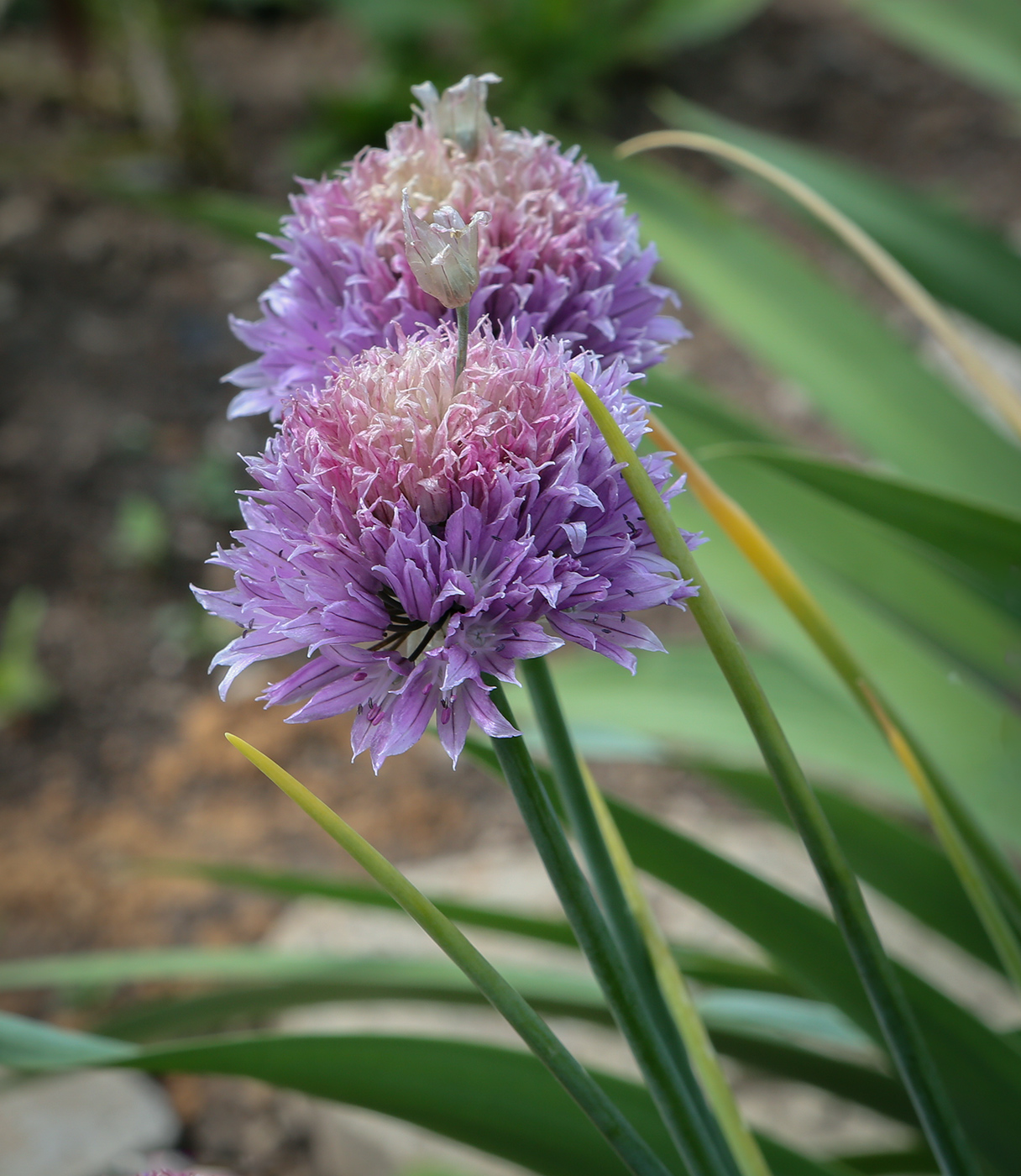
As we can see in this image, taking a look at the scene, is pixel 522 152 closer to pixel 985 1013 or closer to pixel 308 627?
pixel 308 627

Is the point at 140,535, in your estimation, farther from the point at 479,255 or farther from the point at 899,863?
the point at 479,255

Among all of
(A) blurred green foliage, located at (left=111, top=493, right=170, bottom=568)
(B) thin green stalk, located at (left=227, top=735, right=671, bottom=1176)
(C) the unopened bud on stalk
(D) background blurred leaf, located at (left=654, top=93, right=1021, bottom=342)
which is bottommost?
(B) thin green stalk, located at (left=227, top=735, right=671, bottom=1176)

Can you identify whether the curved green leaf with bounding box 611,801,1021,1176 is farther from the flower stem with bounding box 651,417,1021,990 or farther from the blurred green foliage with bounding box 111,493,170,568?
the blurred green foliage with bounding box 111,493,170,568

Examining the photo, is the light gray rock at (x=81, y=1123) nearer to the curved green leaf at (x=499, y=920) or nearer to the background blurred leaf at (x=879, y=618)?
the curved green leaf at (x=499, y=920)

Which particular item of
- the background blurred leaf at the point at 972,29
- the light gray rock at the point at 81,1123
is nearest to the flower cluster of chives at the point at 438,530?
the light gray rock at the point at 81,1123

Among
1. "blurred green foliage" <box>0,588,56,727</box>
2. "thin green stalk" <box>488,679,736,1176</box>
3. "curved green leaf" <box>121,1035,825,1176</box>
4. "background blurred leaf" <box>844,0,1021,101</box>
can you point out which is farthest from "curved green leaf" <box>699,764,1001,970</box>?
"blurred green foliage" <box>0,588,56,727</box>

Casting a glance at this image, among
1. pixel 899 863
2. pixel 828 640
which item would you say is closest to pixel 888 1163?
pixel 899 863
